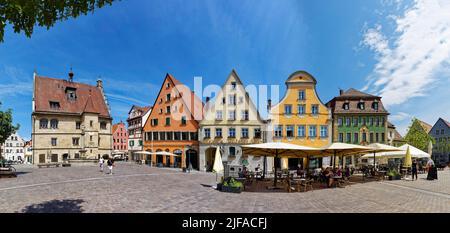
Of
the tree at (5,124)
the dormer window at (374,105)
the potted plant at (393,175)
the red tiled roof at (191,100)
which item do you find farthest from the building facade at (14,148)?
the potted plant at (393,175)

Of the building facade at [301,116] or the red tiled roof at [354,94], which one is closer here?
the building facade at [301,116]

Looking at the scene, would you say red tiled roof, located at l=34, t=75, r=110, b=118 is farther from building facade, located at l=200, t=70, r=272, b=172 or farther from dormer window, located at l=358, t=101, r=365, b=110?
dormer window, located at l=358, t=101, r=365, b=110

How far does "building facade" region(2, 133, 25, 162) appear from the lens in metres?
88.2

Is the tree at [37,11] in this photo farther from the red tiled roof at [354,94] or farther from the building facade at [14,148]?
the building facade at [14,148]

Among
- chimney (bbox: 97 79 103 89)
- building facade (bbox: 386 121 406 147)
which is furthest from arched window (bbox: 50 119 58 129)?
building facade (bbox: 386 121 406 147)

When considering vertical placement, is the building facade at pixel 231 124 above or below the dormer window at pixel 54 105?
below

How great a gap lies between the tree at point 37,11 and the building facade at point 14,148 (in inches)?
4340

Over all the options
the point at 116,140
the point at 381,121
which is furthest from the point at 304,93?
the point at 116,140

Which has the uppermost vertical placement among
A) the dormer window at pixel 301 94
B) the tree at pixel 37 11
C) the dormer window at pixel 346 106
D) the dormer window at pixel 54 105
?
the dormer window at pixel 301 94

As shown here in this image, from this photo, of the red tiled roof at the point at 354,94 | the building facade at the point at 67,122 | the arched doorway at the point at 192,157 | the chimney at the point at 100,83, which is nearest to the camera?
the arched doorway at the point at 192,157

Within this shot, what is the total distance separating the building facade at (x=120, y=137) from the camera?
77.8 m
